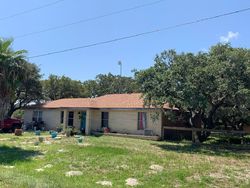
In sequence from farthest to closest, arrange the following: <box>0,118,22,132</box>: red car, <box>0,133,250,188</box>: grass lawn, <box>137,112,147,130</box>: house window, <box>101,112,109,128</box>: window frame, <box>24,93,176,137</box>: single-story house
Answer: <box>0,118,22,132</box>: red car
<box>101,112,109,128</box>: window frame
<box>137,112,147,130</box>: house window
<box>24,93,176,137</box>: single-story house
<box>0,133,250,188</box>: grass lawn

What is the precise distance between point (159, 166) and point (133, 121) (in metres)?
13.3

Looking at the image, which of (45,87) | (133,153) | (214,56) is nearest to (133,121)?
(214,56)

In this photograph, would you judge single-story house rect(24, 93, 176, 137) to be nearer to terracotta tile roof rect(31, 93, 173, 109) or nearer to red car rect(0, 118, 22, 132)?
terracotta tile roof rect(31, 93, 173, 109)

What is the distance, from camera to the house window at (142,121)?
2589cm

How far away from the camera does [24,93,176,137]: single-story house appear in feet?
84.3

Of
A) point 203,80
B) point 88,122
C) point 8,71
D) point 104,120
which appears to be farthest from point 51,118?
point 203,80

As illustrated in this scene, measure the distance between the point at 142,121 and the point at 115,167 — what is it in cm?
1313

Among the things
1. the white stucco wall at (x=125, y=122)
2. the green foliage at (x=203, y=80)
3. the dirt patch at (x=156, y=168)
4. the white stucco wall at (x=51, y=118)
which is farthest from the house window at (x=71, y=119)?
the dirt patch at (x=156, y=168)

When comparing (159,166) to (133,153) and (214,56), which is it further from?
(214,56)

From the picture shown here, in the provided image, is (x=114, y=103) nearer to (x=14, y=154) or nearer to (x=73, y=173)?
(x=14, y=154)

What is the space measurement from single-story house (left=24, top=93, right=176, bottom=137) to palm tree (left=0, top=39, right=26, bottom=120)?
8476mm

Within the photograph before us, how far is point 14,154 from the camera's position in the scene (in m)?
15.8

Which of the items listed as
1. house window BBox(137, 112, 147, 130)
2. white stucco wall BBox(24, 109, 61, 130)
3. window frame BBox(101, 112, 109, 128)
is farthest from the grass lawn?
white stucco wall BBox(24, 109, 61, 130)

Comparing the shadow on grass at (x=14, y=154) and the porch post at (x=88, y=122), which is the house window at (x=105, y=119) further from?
the shadow on grass at (x=14, y=154)
